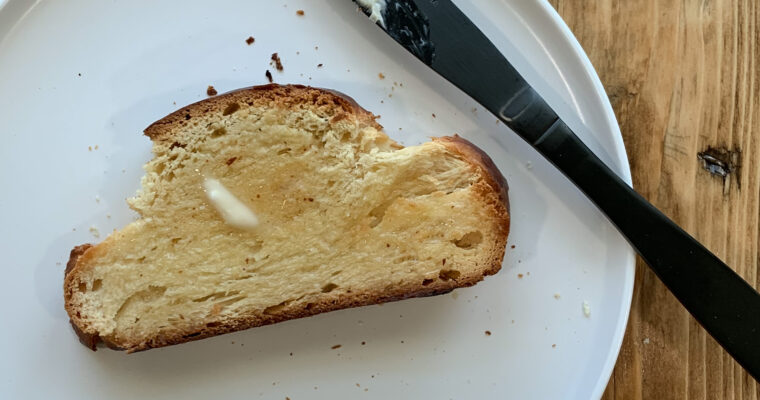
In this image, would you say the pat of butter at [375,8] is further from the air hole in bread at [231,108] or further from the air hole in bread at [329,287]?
the air hole in bread at [329,287]

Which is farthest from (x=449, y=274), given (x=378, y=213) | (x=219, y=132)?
(x=219, y=132)

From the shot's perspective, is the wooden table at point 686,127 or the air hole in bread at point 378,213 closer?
the air hole in bread at point 378,213

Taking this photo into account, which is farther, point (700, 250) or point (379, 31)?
point (379, 31)

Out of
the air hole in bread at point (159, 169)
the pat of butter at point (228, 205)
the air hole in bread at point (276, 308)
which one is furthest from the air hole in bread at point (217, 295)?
the air hole in bread at point (159, 169)

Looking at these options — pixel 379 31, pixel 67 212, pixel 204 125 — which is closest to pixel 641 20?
pixel 379 31

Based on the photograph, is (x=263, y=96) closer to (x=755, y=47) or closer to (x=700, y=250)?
(x=700, y=250)

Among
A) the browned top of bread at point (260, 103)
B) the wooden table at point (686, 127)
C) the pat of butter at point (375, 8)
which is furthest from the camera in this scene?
the wooden table at point (686, 127)
